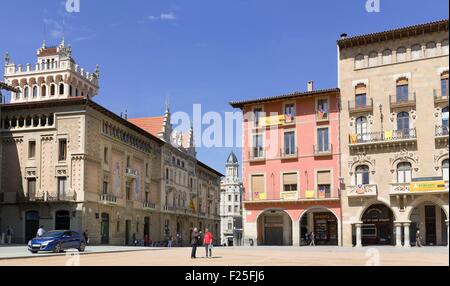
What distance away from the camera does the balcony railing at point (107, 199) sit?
54.5 m

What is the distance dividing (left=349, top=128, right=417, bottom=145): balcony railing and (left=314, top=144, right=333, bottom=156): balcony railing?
203 centimetres

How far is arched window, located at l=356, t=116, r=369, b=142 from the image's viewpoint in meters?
49.8

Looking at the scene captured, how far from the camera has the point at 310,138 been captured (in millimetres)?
52469

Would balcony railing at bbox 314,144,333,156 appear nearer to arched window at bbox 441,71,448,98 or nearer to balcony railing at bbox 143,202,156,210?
arched window at bbox 441,71,448,98

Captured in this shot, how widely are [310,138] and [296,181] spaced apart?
4.12m

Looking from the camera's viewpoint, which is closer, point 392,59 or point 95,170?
point 392,59

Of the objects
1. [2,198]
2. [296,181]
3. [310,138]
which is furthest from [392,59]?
[2,198]

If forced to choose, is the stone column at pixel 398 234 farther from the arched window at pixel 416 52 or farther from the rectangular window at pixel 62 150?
the rectangular window at pixel 62 150

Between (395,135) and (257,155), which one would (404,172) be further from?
(257,155)

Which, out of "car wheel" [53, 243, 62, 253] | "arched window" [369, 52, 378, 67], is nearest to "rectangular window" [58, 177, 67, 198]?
"car wheel" [53, 243, 62, 253]

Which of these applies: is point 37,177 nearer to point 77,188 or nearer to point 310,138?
point 77,188

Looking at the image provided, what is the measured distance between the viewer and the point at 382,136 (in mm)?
48812

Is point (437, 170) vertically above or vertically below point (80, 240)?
above

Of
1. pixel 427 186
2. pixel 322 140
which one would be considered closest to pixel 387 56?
pixel 322 140
